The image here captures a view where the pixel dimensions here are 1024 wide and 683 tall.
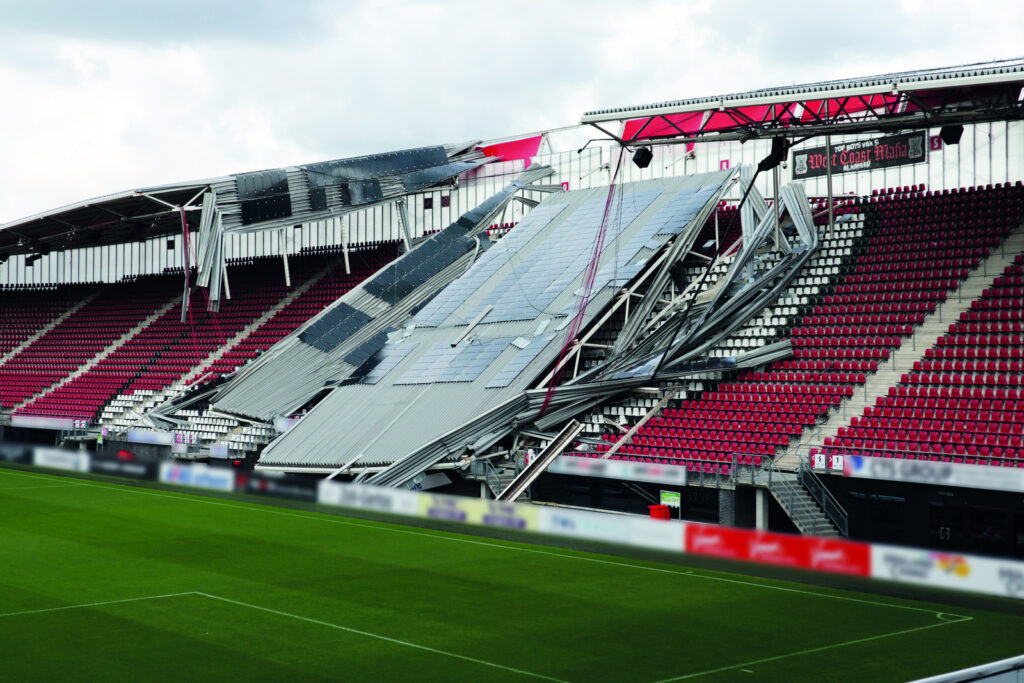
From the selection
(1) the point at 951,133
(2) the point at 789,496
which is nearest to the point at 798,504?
(2) the point at 789,496

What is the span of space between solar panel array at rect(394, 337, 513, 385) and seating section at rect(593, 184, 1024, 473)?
590 cm

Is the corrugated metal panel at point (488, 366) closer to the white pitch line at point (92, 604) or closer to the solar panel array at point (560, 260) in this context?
the solar panel array at point (560, 260)

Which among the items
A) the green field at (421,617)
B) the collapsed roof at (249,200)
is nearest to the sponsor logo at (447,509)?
the green field at (421,617)

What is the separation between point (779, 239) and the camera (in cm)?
3338

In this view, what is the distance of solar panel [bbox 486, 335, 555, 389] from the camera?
3200 cm

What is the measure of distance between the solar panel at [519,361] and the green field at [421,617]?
7.71 metres

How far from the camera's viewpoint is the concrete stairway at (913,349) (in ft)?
87.0

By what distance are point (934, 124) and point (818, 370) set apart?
6.83 meters

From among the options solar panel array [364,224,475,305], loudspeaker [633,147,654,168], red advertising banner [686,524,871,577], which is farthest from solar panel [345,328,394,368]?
red advertising banner [686,524,871,577]

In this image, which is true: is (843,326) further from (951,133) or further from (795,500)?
(795,500)

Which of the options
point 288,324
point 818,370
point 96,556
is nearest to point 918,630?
point 818,370

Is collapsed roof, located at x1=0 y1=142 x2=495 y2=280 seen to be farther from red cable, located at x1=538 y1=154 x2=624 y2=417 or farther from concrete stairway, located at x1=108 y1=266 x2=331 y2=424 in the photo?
red cable, located at x1=538 y1=154 x2=624 y2=417

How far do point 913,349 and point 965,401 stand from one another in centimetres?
293

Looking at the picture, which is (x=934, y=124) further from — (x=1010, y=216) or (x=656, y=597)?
(x=656, y=597)
